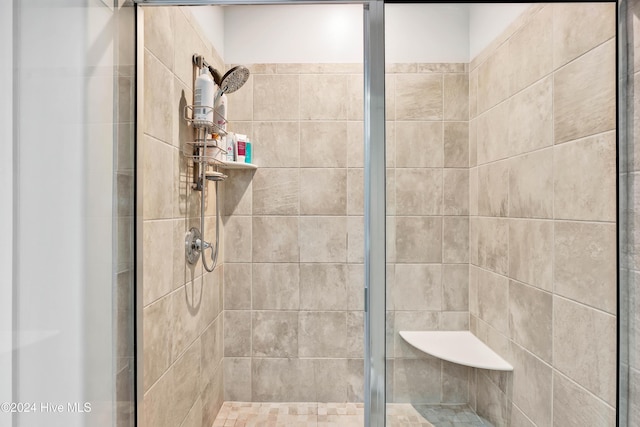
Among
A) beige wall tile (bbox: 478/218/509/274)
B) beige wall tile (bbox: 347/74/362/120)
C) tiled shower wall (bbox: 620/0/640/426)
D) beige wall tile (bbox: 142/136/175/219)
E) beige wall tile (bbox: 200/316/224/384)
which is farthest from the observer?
beige wall tile (bbox: 347/74/362/120)

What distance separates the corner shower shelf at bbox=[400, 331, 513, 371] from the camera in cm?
109

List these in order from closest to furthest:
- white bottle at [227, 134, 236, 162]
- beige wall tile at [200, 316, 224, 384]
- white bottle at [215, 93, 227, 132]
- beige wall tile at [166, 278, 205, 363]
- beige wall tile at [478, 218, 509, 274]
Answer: beige wall tile at [478, 218, 509, 274] → beige wall tile at [166, 278, 205, 363] → white bottle at [215, 93, 227, 132] → beige wall tile at [200, 316, 224, 384] → white bottle at [227, 134, 236, 162]

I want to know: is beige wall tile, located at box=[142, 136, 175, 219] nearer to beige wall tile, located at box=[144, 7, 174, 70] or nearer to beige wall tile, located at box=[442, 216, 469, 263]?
beige wall tile, located at box=[144, 7, 174, 70]

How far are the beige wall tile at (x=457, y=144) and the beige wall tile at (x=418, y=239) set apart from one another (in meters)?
0.17

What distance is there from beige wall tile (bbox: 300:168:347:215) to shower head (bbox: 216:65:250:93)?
2.09 ft

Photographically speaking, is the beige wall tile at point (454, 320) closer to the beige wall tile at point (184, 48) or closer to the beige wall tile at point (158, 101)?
the beige wall tile at point (158, 101)

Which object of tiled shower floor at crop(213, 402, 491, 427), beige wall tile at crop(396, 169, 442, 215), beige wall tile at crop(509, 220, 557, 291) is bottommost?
tiled shower floor at crop(213, 402, 491, 427)

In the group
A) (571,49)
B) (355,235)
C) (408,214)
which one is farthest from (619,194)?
(355,235)

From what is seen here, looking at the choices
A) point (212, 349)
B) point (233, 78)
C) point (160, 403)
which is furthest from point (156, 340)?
point (233, 78)

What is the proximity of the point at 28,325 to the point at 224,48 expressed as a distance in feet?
6.15

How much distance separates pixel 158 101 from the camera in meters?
1.29

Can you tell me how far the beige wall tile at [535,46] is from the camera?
3.49 ft

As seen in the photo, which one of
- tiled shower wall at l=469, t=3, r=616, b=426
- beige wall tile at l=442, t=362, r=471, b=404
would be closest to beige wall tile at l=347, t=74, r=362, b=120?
tiled shower wall at l=469, t=3, r=616, b=426

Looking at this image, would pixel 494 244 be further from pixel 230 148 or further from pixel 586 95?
pixel 230 148
